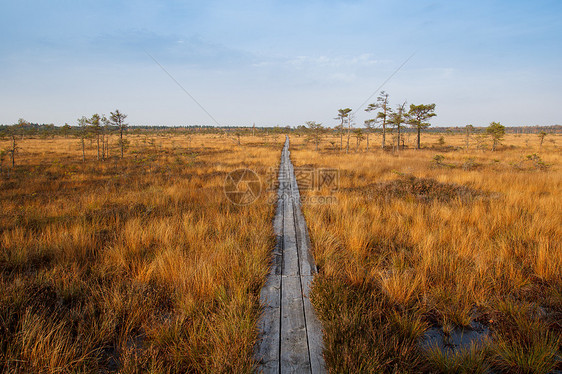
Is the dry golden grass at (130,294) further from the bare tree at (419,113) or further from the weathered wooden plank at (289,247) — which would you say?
the bare tree at (419,113)

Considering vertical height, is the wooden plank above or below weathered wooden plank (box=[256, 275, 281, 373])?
above

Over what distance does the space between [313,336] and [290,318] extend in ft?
1.10

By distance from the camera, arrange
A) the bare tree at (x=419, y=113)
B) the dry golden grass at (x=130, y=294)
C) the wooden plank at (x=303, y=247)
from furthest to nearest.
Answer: the bare tree at (x=419, y=113)
the wooden plank at (x=303, y=247)
the dry golden grass at (x=130, y=294)

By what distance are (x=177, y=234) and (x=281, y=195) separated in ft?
14.5

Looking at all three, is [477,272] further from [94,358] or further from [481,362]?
[94,358]

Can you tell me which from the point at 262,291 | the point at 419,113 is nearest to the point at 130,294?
the point at 262,291

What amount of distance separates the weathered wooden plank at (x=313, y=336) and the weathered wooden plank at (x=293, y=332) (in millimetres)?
38

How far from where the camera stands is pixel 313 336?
236 centimetres

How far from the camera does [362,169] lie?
559 inches

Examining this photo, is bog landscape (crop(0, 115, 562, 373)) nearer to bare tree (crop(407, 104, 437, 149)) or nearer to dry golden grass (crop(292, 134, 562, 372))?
dry golden grass (crop(292, 134, 562, 372))

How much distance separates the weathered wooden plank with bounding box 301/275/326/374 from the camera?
2.02 metres

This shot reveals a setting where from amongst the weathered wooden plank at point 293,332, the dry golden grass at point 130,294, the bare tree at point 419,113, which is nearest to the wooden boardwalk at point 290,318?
the weathered wooden plank at point 293,332

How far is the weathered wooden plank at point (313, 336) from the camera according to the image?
202cm

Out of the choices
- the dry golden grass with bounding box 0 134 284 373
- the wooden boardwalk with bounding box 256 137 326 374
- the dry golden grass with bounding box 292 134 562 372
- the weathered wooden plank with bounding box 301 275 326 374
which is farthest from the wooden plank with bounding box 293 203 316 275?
the dry golden grass with bounding box 0 134 284 373
